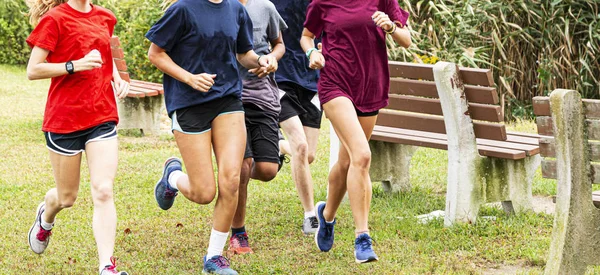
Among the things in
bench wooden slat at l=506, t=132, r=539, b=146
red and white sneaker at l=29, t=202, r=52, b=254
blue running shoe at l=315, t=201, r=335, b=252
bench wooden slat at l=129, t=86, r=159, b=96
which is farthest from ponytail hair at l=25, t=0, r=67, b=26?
bench wooden slat at l=129, t=86, r=159, b=96

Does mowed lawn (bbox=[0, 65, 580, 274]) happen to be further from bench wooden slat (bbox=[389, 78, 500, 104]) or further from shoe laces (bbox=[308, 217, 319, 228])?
bench wooden slat (bbox=[389, 78, 500, 104])

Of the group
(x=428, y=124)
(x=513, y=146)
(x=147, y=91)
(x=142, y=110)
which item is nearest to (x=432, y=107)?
(x=428, y=124)

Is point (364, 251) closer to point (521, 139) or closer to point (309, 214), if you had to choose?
point (309, 214)

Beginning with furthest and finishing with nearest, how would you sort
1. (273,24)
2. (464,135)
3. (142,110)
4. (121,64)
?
(142,110)
(121,64)
(464,135)
(273,24)

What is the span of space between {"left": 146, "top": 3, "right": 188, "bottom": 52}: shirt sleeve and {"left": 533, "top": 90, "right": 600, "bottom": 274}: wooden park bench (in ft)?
6.31

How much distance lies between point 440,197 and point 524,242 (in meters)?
1.69

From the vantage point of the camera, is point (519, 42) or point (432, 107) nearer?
point (432, 107)

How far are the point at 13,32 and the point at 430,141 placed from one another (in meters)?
14.8

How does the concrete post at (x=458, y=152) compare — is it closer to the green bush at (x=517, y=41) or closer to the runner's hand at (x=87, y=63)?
the runner's hand at (x=87, y=63)

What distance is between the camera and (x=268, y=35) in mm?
6156

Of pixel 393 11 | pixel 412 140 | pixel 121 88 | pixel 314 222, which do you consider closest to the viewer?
pixel 121 88

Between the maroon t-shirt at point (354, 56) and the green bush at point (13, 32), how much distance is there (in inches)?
574

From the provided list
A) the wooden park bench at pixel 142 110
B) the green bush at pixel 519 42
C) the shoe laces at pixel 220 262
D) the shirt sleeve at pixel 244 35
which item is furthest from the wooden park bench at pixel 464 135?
the green bush at pixel 519 42

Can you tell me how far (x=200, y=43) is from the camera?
530cm
